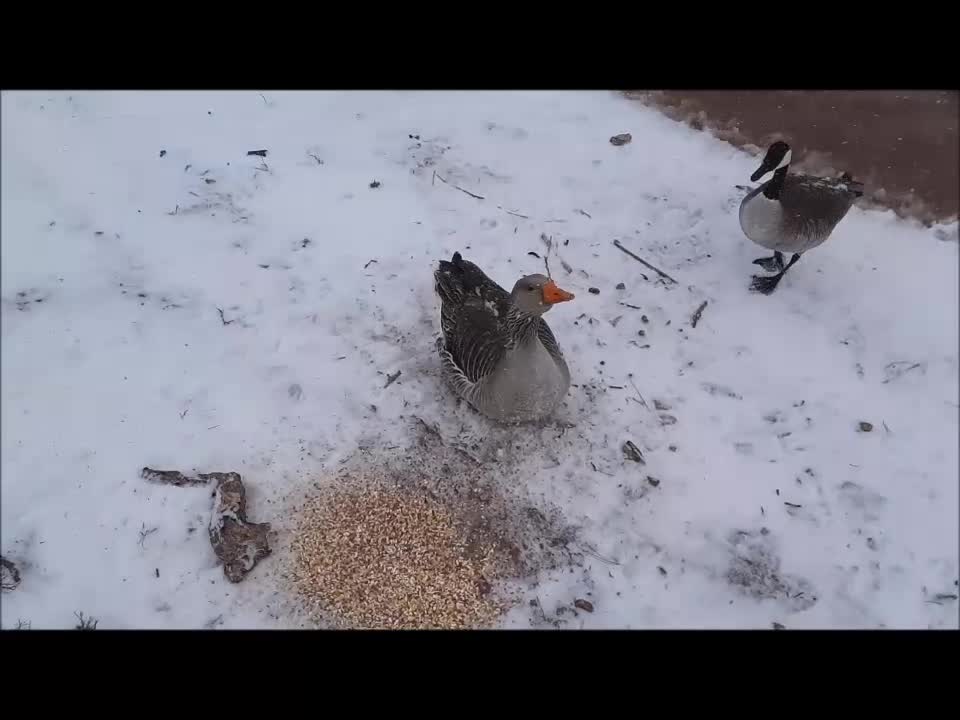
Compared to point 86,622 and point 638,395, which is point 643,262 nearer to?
point 638,395

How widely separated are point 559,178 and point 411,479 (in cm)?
336

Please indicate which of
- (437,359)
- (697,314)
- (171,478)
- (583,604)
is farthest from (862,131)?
(171,478)

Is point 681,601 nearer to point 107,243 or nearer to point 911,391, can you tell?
point 911,391

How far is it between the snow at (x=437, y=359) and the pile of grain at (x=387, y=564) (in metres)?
0.24

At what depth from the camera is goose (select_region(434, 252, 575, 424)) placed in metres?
3.48

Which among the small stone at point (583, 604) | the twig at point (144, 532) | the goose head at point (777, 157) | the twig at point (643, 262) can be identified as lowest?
the twig at point (144, 532)

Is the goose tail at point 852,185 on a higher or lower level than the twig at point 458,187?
higher

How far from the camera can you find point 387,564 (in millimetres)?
3395

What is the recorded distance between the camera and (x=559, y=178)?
5625 millimetres

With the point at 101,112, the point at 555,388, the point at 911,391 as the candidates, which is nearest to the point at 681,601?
the point at 555,388

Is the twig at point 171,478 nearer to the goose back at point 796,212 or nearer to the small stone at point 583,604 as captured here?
the small stone at point 583,604

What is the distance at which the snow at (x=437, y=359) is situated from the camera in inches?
133

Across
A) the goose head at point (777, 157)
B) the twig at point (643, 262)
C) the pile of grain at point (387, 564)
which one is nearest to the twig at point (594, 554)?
the pile of grain at point (387, 564)

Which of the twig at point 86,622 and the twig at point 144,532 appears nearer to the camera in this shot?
the twig at point 86,622
